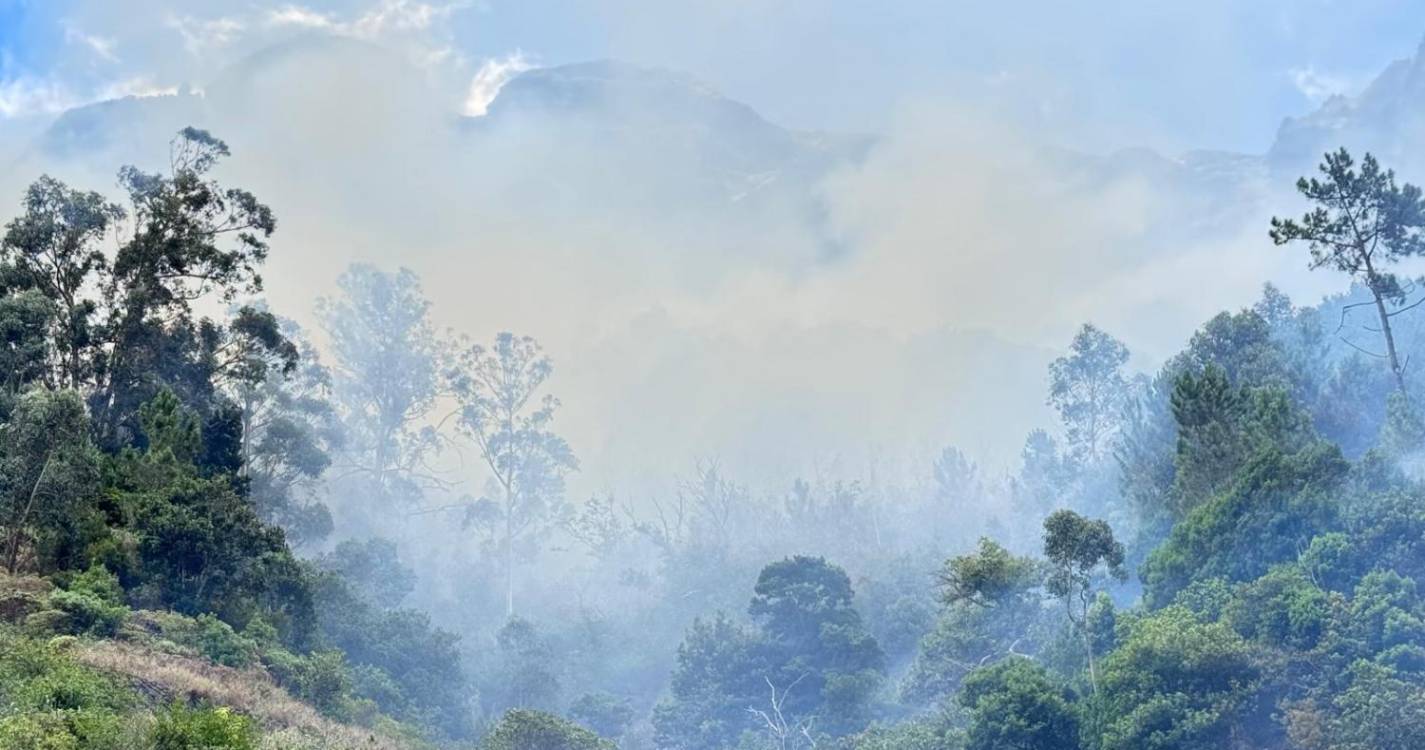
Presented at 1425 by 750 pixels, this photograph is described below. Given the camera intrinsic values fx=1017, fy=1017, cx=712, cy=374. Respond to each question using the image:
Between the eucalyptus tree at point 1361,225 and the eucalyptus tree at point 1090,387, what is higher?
the eucalyptus tree at point 1090,387

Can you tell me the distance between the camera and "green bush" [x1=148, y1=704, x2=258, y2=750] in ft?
42.6

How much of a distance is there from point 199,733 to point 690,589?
2239 inches

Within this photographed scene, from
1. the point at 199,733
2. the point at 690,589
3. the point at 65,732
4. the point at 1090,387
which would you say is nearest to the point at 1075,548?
the point at 199,733

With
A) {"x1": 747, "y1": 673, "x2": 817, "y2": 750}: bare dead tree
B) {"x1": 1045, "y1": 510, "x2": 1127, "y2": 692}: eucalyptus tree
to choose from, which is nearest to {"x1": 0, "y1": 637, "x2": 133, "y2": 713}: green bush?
{"x1": 1045, "y1": 510, "x2": 1127, "y2": 692}: eucalyptus tree

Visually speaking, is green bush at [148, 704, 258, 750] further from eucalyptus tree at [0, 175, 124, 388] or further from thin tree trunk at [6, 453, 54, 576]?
eucalyptus tree at [0, 175, 124, 388]

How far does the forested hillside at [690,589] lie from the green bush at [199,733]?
5cm

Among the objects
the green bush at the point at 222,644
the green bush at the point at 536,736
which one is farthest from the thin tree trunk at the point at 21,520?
the green bush at the point at 536,736

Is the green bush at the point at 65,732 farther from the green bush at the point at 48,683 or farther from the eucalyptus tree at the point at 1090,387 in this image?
the eucalyptus tree at the point at 1090,387

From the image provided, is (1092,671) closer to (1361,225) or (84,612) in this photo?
(1361,225)

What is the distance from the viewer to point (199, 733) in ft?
43.0

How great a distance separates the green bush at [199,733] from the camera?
12984 mm

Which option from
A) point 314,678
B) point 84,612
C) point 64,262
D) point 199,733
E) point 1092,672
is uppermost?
point 64,262

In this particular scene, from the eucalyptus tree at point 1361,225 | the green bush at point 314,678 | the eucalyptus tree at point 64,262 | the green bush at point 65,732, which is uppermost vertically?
the eucalyptus tree at point 1361,225

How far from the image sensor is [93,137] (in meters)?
123
